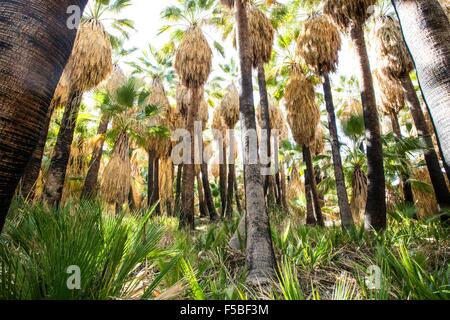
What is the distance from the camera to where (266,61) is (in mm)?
12914

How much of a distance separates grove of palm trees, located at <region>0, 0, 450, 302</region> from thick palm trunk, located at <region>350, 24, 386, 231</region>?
0.03m

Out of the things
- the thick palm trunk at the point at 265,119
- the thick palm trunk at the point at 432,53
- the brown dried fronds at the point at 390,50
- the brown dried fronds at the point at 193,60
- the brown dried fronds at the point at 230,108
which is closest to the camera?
the thick palm trunk at the point at 432,53

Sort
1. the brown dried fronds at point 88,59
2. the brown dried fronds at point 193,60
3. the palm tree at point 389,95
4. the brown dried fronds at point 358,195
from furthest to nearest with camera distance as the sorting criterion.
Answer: the brown dried fronds at point 193,60, the palm tree at point 389,95, the brown dried fronds at point 358,195, the brown dried fronds at point 88,59

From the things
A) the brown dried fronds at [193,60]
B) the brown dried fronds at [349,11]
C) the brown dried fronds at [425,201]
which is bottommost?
the brown dried fronds at [425,201]

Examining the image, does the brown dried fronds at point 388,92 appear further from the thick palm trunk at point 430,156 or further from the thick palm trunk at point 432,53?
the thick palm trunk at point 432,53

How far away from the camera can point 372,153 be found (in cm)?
696

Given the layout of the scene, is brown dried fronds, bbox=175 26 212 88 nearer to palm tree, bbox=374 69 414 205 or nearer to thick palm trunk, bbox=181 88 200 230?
thick palm trunk, bbox=181 88 200 230

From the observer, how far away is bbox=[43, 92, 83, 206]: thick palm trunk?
26.8 feet

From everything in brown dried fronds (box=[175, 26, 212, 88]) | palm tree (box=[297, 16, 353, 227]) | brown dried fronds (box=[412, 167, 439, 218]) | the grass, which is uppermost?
brown dried fronds (box=[175, 26, 212, 88])

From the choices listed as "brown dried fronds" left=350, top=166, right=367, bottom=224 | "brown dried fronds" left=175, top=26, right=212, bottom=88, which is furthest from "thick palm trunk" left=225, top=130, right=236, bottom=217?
"brown dried fronds" left=350, top=166, right=367, bottom=224

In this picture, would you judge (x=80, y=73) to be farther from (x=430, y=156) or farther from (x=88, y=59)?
(x=430, y=156)

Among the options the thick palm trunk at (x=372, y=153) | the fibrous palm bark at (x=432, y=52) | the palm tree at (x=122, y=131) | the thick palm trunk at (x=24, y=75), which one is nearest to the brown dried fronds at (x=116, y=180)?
the palm tree at (x=122, y=131)

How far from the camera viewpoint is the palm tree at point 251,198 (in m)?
4.24

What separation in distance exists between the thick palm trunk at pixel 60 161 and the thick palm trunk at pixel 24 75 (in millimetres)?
6921
